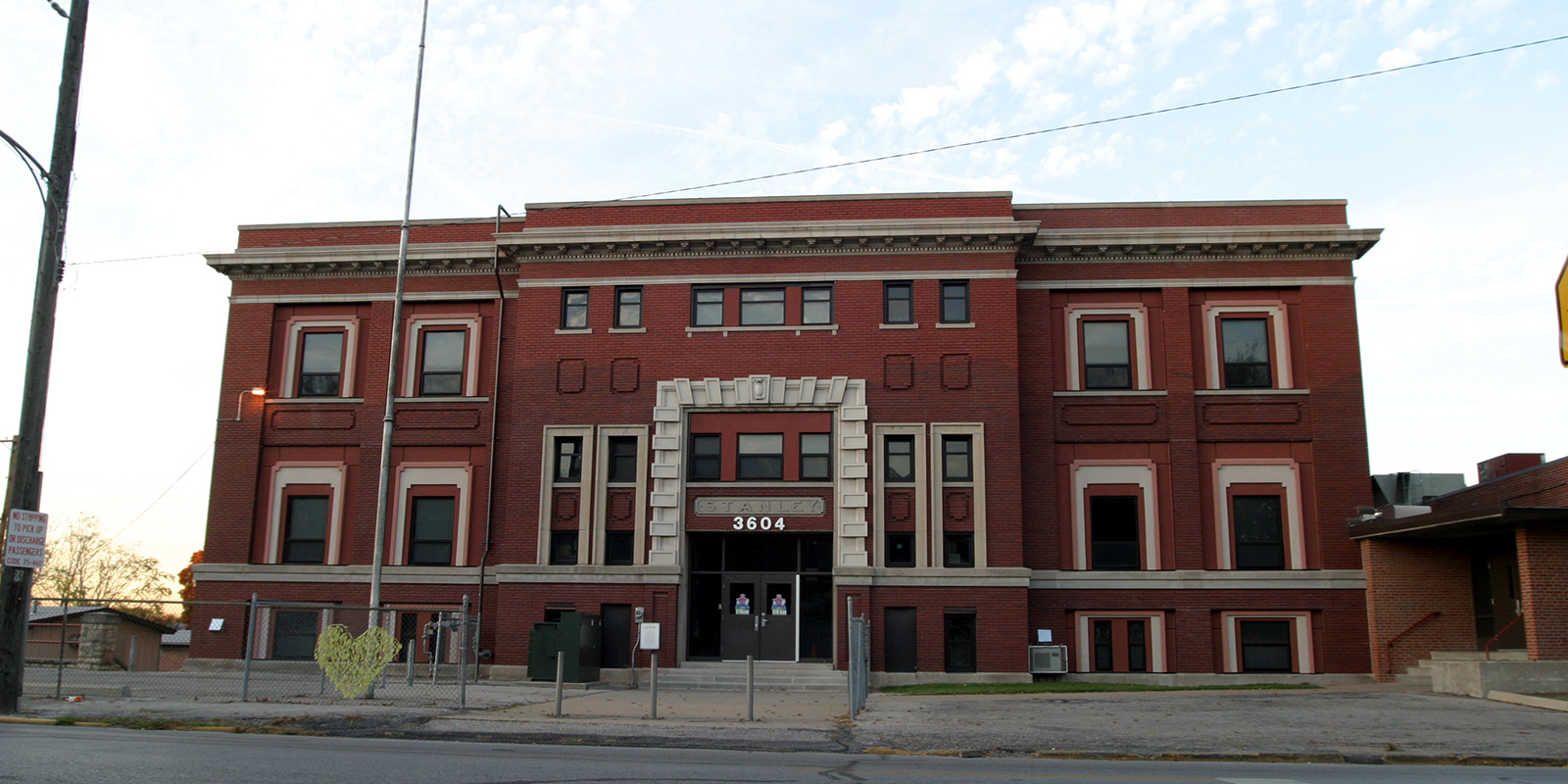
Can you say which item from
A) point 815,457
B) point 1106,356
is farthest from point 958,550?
point 1106,356

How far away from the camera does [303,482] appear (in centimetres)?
3094

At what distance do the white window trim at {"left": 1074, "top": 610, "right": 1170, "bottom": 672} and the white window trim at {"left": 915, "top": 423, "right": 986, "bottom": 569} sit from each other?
320 centimetres

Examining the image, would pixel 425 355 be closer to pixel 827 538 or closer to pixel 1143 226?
pixel 827 538

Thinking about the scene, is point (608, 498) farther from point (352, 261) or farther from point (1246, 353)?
point (1246, 353)

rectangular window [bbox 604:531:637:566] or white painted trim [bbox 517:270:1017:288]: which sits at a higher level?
white painted trim [bbox 517:270:1017:288]

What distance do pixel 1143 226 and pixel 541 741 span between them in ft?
71.2

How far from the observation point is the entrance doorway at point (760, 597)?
27922mm

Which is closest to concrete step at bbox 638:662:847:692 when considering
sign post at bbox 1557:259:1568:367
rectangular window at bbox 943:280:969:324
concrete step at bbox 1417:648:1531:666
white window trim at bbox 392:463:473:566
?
white window trim at bbox 392:463:473:566

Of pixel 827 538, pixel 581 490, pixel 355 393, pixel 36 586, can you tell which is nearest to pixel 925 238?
pixel 827 538

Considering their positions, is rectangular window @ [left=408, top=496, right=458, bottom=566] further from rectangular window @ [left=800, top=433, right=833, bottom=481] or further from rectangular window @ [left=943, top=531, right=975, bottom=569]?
rectangular window @ [left=943, top=531, right=975, bottom=569]

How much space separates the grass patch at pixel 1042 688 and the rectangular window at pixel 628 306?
11178 mm

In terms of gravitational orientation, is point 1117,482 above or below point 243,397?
below

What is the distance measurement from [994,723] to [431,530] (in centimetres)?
1828

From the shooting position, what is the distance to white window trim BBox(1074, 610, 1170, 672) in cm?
2784
